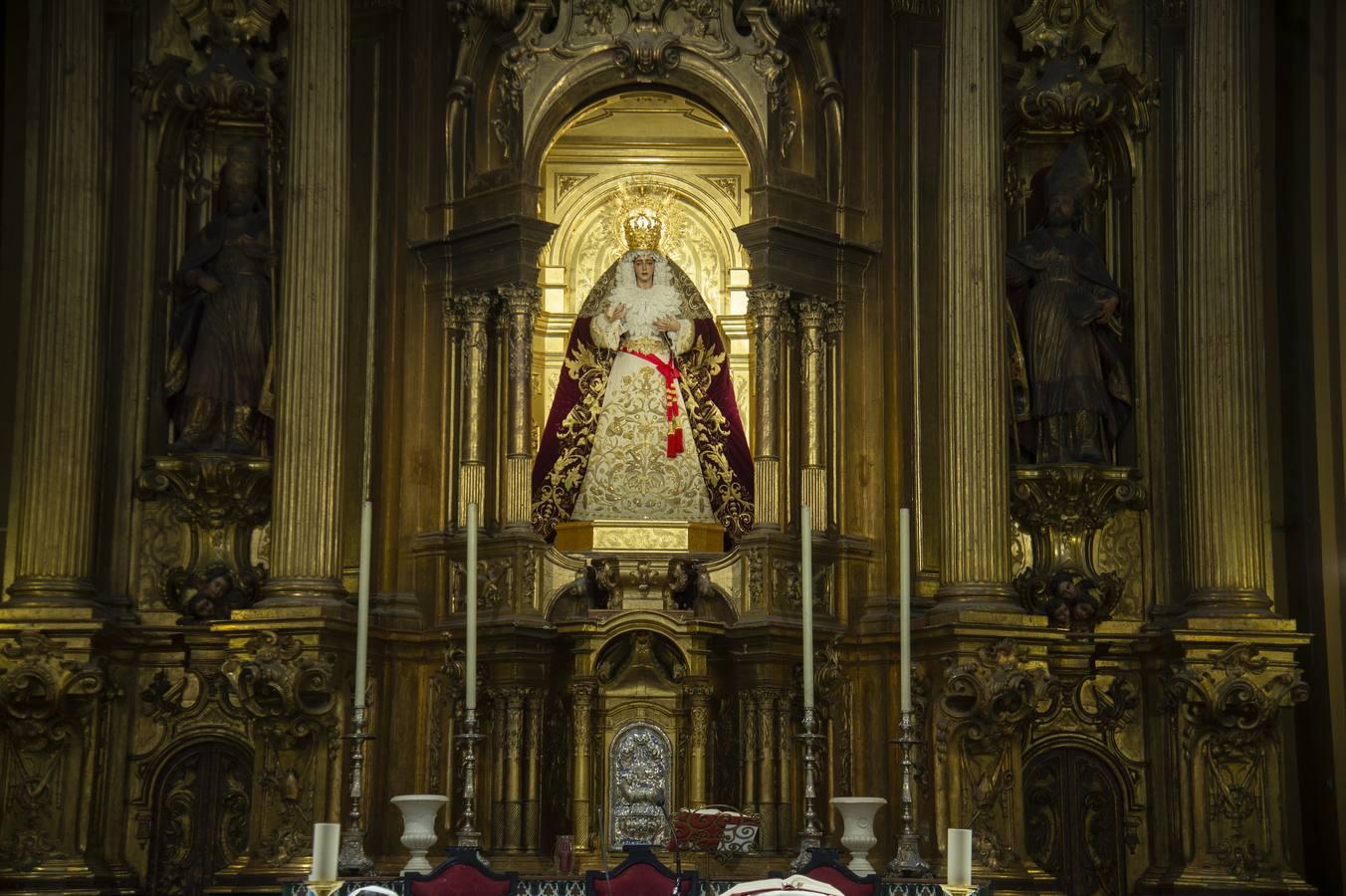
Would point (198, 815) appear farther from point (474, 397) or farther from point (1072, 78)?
point (1072, 78)

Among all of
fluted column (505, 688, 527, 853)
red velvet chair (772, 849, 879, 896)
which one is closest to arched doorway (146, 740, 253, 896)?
fluted column (505, 688, 527, 853)

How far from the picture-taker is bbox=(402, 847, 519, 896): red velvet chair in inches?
440

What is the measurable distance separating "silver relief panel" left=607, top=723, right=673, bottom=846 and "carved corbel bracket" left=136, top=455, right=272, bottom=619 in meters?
3.29

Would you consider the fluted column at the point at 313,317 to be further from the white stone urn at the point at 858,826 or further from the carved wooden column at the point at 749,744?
the white stone urn at the point at 858,826

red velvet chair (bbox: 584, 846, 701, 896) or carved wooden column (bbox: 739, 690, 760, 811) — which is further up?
carved wooden column (bbox: 739, 690, 760, 811)

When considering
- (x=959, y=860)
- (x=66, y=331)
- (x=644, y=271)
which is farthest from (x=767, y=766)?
(x=959, y=860)

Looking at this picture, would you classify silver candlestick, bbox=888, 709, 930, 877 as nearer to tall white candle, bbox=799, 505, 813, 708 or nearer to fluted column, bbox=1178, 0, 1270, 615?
tall white candle, bbox=799, 505, 813, 708

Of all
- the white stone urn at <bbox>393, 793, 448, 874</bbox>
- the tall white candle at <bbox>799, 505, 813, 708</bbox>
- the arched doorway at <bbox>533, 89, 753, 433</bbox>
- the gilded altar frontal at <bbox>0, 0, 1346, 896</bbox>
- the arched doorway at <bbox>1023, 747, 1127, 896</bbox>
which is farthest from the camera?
the arched doorway at <bbox>533, 89, 753, 433</bbox>

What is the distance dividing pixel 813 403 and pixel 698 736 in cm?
290

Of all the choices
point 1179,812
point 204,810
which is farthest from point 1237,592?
point 204,810

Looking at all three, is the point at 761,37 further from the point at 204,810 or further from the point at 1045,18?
the point at 204,810

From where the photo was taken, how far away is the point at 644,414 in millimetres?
17203

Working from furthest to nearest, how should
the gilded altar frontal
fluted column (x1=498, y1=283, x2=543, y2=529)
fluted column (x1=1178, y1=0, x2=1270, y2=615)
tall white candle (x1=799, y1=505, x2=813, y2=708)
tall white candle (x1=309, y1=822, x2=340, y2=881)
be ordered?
1. fluted column (x1=498, y1=283, x2=543, y2=529)
2. fluted column (x1=1178, y1=0, x2=1270, y2=615)
3. the gilded altar frontal
4. tall white candle (x1=799, y1=505, x2=813, y2=708)
5. tall white candle (x1=309, y1=822, x2=340, y2=881)

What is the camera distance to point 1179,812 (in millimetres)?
15625
